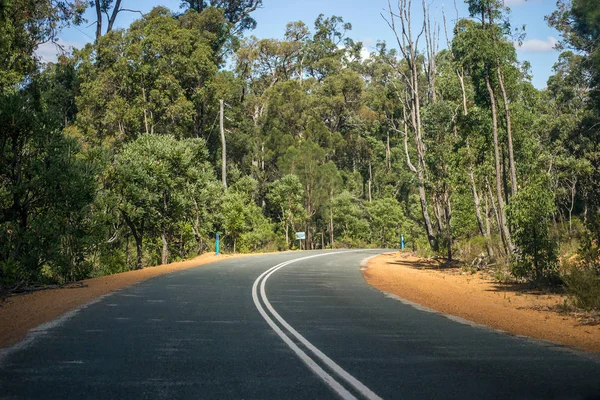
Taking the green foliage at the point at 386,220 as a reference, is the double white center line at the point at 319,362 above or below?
below

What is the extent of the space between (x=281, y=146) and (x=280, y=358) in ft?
174

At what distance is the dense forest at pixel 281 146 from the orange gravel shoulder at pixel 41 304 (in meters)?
1.26

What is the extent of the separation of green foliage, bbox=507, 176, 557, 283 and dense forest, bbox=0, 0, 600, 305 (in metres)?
0.06

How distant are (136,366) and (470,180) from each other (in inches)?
977

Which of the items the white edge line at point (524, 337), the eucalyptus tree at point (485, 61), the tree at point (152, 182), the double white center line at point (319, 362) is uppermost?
the eucalyptus tree at point (485, 61)

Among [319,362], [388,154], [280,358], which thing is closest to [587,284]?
[319,362]

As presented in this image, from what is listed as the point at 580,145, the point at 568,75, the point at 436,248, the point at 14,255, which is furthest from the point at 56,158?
the point at 568,75

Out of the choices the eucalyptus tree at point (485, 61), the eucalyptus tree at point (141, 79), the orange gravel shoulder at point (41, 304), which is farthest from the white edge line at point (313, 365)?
the eucalyptus tree at point (141, 79)

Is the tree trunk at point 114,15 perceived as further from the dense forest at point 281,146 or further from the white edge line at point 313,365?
the white edge line at point 313,365

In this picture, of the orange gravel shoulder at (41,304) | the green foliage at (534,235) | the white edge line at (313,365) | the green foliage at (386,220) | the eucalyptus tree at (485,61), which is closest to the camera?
the white edge line at (313,365)

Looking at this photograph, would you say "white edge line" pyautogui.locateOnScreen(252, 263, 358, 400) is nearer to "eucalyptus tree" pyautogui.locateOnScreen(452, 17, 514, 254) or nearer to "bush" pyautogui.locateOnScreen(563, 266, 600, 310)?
"bush" pyautogui.locateOnScreen(563, 266, 600, 310)

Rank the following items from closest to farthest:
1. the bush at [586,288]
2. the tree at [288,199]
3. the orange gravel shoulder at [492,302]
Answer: the orange gravel shoulder at [492,302] → the bush at [586,288] → the tree at [288,199]

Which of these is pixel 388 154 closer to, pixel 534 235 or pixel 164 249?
pixel 164 249

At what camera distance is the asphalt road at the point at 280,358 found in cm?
563
